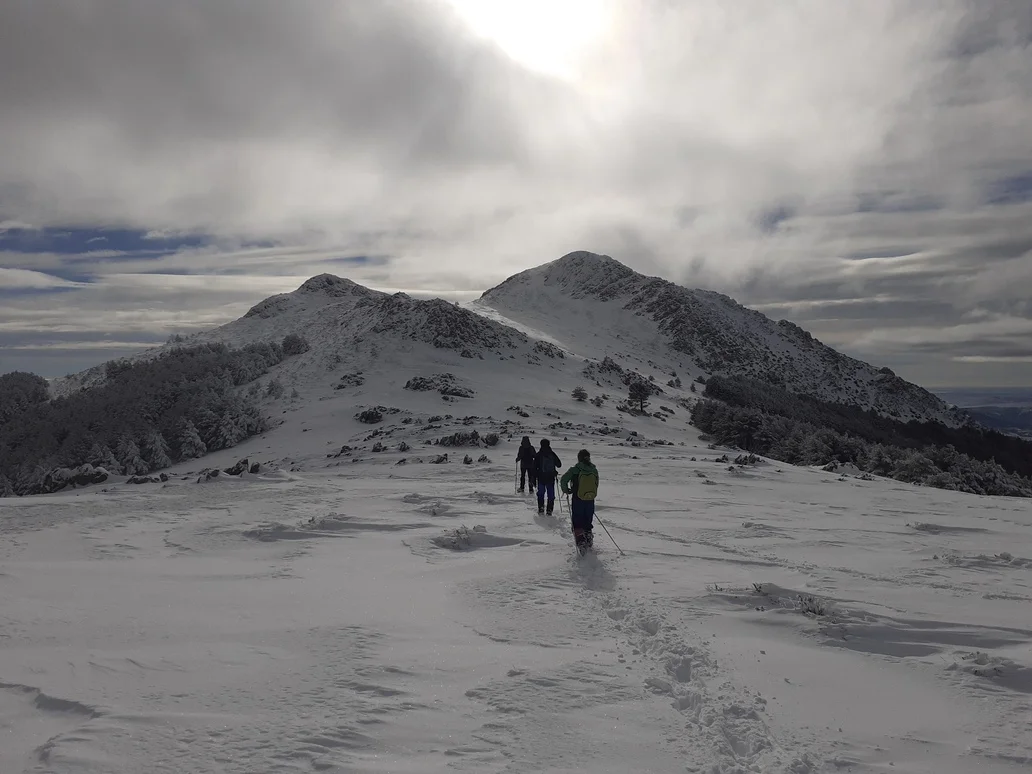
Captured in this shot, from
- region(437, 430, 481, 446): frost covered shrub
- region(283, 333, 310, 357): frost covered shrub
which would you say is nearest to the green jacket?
region(437, 430, 481, 446): frost covered shrub

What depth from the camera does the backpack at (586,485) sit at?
11.1 metres

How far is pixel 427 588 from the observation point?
28.4ft

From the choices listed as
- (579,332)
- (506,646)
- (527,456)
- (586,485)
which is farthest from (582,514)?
(579,332)

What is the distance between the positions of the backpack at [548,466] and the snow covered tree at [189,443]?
105ft

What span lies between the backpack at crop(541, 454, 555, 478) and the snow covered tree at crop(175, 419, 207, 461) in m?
31.9

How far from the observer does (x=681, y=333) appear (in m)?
111

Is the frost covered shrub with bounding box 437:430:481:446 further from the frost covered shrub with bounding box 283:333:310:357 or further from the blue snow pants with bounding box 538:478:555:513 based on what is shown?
the frost covered shrub with bounding box 283:333:310:357

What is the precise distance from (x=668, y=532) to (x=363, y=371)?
4653 centimetres

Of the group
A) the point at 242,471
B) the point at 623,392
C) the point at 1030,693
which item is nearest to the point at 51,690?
the point at 1030,693

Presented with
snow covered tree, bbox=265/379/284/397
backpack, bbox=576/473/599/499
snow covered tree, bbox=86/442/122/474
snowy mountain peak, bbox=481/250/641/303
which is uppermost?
snowy mountain peak, bbox=481/250/641/303

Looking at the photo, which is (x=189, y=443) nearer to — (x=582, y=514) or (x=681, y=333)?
(x=582, y=514)

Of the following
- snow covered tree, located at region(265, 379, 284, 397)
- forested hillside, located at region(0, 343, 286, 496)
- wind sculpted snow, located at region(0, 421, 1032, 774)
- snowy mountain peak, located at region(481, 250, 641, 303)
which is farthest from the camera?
snowy mountain peak, located at region(481, 250, 641, 303)

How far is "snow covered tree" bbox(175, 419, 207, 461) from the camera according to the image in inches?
1524

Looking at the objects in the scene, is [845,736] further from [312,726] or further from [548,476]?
[548,476]
